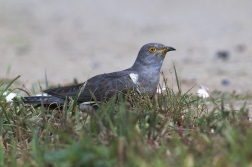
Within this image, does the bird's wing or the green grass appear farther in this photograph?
the bird's wing

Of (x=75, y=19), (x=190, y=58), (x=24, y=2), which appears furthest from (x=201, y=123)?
(x=24, y=2)

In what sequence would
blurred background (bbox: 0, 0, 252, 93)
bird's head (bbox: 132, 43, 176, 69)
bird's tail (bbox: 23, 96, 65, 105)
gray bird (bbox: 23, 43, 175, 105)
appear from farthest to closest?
blurred background (bbox: 0, 0, 252, 93) → bird's head (bbox: 132, 43, 176, 69) → gray bird (bbox: 23, 43, 175, 105) → bird's tail (bbox: 23, 96, 65, 105)

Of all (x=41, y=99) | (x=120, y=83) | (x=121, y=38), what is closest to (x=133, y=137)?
(x=41, y=99)

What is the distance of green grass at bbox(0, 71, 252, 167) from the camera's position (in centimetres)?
312

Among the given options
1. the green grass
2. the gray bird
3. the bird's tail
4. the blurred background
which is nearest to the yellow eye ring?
the gray bird

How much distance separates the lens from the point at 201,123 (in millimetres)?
4273

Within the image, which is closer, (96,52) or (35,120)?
(35,120)

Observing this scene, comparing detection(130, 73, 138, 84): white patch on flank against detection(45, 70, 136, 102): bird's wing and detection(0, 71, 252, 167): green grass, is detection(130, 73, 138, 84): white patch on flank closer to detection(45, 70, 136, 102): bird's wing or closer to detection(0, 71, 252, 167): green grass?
detection(45, 70, 136, 102): bird's wing

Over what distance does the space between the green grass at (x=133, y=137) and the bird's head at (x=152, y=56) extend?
2.37 feet

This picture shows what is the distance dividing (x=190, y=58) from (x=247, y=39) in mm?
1610

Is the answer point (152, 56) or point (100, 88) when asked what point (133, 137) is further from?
point (152, 56)

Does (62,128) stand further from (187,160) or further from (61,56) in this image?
(61,56)

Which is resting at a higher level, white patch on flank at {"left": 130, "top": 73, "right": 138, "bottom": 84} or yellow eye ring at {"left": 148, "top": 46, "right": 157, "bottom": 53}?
yellow eye ring at {"left": 148, "top": 46, "right": 157, "bottom": 53}

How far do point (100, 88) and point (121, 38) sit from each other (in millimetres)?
6935
